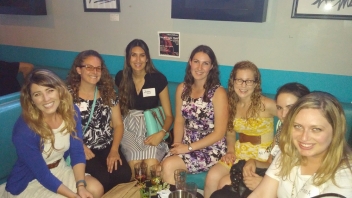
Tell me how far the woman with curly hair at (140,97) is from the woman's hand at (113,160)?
0.15 meters

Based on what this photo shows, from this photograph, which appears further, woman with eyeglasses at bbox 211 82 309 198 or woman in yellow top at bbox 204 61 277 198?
woman in yellow top at bbox 204 61 277 198

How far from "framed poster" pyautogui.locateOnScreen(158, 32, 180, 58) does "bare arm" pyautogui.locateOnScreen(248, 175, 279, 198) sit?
1.87 metres

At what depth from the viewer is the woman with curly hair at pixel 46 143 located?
5.56ft

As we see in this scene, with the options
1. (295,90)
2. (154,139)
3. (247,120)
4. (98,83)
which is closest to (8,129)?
(98,83)

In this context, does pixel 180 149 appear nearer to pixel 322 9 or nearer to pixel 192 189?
pixel 192 189

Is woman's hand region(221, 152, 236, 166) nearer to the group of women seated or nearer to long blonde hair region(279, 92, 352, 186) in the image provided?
the group of women seated

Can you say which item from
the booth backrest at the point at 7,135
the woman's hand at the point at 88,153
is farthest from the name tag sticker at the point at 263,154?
the booth backrest at the point at 7,135

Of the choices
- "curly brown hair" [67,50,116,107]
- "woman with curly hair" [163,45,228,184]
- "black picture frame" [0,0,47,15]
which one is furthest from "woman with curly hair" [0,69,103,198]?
"black picture frame" [0,0,47,15]

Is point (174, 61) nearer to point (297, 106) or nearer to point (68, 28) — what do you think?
point (68, 28)

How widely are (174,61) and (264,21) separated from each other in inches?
40.4

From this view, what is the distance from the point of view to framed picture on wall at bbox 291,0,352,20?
2248 millimetres

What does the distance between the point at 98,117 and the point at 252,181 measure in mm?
1292

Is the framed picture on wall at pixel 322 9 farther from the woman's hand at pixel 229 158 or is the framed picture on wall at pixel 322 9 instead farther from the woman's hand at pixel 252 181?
the woman's hand at pixel 252 181

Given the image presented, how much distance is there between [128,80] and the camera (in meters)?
2.56
